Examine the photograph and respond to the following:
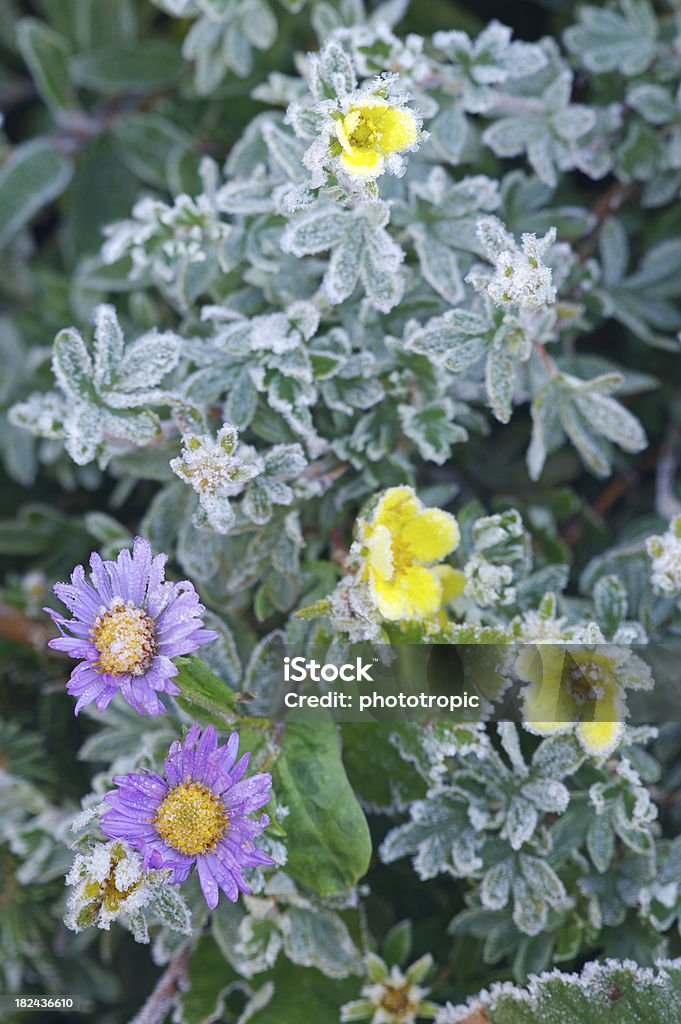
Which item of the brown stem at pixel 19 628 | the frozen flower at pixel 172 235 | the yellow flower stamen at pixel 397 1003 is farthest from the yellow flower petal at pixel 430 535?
the brown stem at pixel 19 628

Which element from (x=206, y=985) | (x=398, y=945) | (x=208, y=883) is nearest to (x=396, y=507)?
(x=208, y=883)

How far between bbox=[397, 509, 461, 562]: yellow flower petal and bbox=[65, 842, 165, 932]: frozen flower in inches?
24.8

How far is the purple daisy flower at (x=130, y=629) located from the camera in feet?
4.77

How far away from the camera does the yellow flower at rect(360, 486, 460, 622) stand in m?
1.64

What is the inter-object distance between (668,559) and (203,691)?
0.77 metres

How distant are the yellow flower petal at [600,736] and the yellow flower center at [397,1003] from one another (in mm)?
552

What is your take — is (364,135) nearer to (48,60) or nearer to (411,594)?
(411,594)

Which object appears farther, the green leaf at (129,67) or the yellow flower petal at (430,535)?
the green leaf at (129,67)

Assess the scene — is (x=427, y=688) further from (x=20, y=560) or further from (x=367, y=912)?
(x=20, y=560)

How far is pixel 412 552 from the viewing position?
1736mm

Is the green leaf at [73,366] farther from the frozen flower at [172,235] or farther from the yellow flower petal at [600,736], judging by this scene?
the yellow flower petal at [600,736]

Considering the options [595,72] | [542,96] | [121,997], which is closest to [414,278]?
[542,96]

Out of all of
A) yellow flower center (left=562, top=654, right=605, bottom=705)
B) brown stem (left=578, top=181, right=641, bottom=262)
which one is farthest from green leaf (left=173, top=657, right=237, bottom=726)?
brown stem (left=578, top=181, right=641, bottom=262)

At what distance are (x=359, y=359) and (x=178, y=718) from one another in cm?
68
